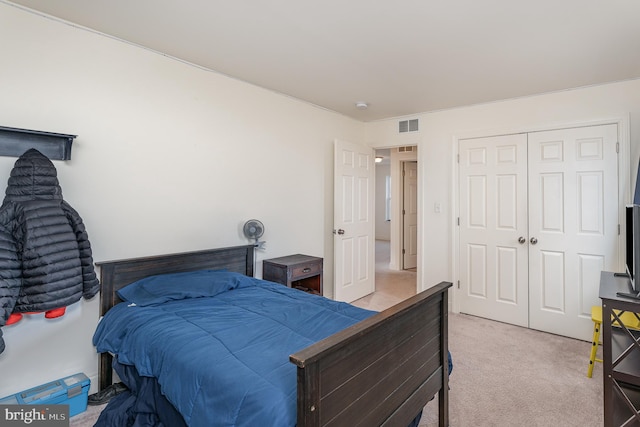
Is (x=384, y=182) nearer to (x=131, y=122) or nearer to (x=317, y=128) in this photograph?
(x=317, y=128)

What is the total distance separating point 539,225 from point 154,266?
11.9ft

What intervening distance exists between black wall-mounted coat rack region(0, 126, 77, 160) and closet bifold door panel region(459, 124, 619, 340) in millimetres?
3718

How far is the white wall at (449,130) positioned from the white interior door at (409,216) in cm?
224

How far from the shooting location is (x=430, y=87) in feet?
10.5

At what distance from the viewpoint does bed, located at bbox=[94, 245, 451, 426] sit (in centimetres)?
113

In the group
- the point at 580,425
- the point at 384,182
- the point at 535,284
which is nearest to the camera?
the point at 580,425

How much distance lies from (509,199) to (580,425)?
2.22 meters

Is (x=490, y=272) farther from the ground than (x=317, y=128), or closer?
closer

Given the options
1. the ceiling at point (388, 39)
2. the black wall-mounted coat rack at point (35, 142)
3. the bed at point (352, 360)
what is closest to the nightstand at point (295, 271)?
the bed at point (352, 360)

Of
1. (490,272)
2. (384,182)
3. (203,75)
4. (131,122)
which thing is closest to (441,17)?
(203,75)

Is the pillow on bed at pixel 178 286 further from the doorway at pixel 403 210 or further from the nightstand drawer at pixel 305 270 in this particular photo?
the doorway at pixel 403 210

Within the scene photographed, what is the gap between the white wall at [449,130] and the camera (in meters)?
3.15

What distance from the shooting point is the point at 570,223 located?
10.7ft

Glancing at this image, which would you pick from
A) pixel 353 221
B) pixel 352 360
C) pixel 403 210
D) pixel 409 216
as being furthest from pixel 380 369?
pixel 409 216
